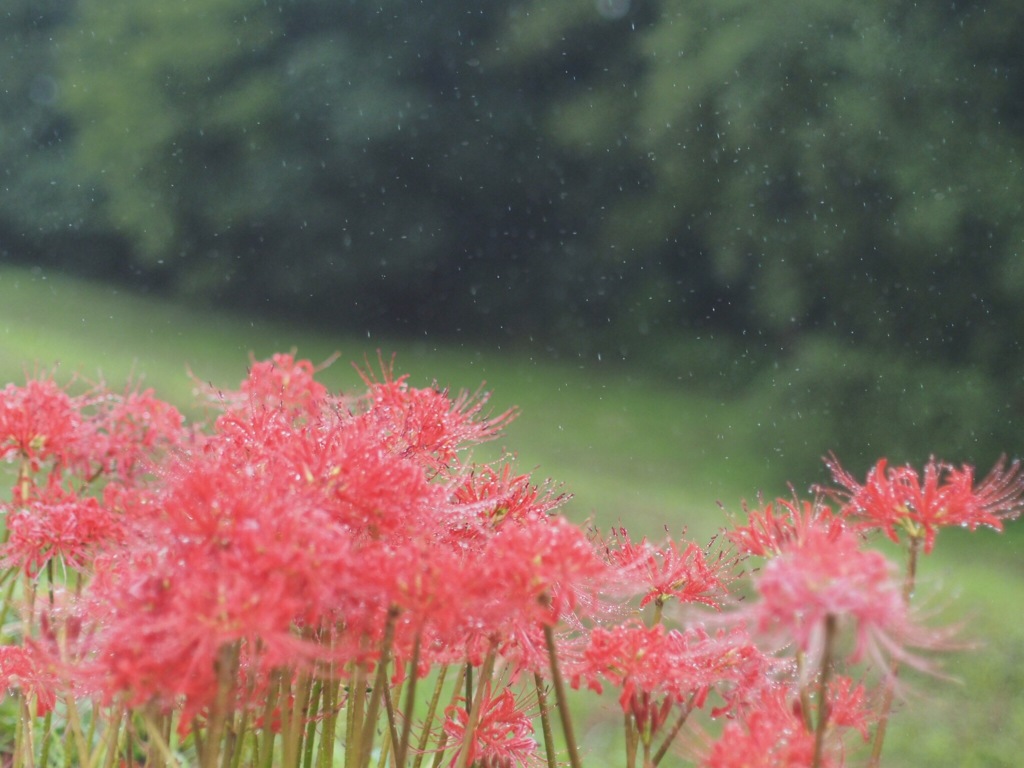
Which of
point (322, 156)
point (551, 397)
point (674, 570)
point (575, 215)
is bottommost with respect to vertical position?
point (674, 570)

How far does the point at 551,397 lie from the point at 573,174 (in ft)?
3.80

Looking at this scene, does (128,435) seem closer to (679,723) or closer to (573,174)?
(679,723)

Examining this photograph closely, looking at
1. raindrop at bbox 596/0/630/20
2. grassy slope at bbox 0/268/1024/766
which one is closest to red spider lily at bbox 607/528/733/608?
grassy slope at bbox 0/268/1024/766

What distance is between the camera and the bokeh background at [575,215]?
12.2 feet

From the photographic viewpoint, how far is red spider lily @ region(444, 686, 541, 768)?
72 centimetres

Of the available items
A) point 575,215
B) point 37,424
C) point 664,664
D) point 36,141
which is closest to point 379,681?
point 664,664

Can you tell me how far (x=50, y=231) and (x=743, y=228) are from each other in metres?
3.89

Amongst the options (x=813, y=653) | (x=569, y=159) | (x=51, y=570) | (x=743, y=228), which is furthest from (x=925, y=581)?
(x=569, y=159)

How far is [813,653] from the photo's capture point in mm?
517

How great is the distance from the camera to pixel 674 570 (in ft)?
2.40

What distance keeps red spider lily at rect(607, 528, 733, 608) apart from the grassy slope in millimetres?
2308

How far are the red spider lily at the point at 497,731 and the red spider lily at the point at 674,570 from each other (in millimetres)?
116

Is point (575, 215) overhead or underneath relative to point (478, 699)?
overhead

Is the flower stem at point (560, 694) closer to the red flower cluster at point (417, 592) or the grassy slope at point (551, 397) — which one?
the red flower cluster at point (417, 592)
